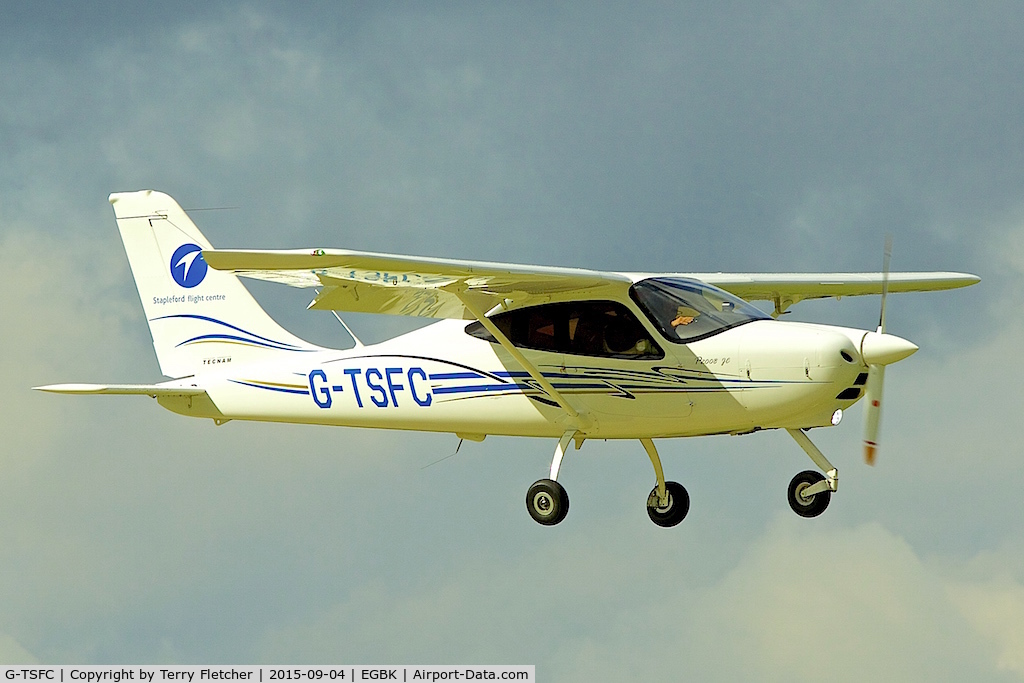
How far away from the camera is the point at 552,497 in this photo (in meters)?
18.2

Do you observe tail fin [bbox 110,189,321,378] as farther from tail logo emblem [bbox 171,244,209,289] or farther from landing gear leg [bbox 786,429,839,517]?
landing gear leg [bbox 786,429,839,517]

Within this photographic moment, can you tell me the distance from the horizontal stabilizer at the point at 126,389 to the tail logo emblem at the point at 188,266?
5.34 feet

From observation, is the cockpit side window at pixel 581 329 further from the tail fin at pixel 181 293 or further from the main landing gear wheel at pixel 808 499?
the tail fin at pixel 181 293

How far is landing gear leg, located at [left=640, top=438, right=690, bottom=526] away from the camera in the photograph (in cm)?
1914

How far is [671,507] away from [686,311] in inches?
115

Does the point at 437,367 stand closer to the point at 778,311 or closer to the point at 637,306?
the point at 637,306

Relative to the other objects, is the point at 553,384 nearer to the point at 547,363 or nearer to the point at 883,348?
the point at 547,363

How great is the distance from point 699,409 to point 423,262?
3572mm

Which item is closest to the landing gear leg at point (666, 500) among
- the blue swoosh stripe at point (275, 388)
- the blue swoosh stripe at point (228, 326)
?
the blue swoosh stripe at point (275, 388)

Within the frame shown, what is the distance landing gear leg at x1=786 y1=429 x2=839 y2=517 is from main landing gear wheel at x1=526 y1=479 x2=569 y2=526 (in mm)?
2619

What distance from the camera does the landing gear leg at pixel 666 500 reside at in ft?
62.8

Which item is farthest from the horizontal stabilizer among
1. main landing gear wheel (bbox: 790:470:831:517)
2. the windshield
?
main landing gear wheel (bbox: 790:470:831:517)

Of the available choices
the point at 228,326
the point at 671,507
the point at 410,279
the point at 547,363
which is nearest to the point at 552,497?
the point at 547,363

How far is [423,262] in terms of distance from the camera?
16016 millimetres
